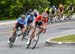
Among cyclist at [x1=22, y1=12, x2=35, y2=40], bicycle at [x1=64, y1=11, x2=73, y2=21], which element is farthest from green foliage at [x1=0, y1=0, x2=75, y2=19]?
cyclist at [x1=22, y1=12, x2=35, y2=40]

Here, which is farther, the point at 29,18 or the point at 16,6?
the point at 16,6

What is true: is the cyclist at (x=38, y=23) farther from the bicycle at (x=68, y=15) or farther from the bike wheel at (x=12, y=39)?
the bicycle at (x=68, y=15)

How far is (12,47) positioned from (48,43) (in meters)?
1.76

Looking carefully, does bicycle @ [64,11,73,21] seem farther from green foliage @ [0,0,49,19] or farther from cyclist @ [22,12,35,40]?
cyclist @ [22,12,35,40]

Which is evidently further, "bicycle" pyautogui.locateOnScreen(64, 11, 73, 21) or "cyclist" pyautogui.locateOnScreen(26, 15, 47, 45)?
"bicycle" pyautogui.locateOnScreen(64, 11, 73, 21)

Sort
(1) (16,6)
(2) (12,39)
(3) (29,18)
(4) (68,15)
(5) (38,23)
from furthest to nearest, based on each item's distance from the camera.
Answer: (1) (16,6) → (4) (68,15) → (3) (29,18) → (2) (12,39) → (5) (38,23)

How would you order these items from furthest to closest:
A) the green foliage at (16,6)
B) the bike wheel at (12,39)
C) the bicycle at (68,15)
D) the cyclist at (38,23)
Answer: the green foliage at (16,6) < the bicycle at (68,15) < the bike wheel at (12,39) < the cyclist at (38,23)

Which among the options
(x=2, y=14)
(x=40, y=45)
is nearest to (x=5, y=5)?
(x=2, y=14)

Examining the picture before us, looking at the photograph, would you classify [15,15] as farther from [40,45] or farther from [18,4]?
[40,45]

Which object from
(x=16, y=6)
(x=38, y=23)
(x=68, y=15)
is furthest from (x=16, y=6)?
(x=38, y=23)

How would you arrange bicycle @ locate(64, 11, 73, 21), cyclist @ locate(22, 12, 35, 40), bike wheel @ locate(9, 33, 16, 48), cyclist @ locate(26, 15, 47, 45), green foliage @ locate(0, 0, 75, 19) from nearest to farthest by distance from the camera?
cyclist @ locate(26, 15, 47, 45) < bike wheel @ locate(9, 33, 16, 48) < cyclist @ locate(22, 12, 35, 40) < bicycle @ locate(64, 11, 73, 21) < green foliage @ locate(0, 0, 75, 19)

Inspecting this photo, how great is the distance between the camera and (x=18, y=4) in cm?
4484

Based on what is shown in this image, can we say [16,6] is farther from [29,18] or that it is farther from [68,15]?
[29,18]

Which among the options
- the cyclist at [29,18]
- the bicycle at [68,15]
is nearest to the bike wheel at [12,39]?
the cyclist at [29,18]
